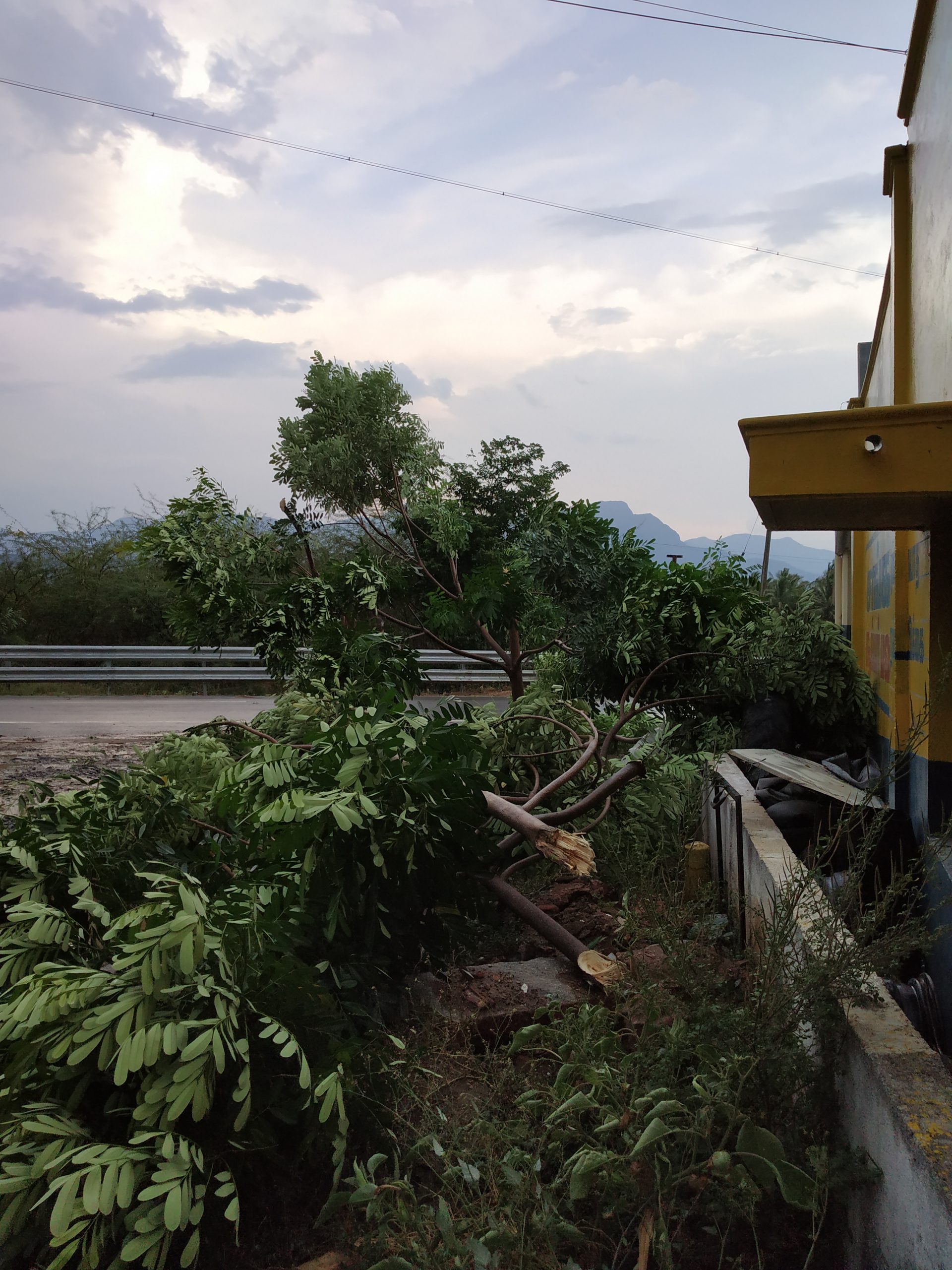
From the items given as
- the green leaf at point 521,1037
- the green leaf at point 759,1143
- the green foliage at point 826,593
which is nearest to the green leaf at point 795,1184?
the green leaf at point 759,1143

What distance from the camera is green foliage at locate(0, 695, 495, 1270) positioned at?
1987 millimetres

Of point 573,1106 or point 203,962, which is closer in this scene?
point 573,1106

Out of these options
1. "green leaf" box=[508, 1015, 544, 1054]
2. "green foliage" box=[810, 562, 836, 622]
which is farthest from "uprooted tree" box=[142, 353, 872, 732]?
"green foliage" box=[810, 562, 836, 622]

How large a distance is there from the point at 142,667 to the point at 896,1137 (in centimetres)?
1652

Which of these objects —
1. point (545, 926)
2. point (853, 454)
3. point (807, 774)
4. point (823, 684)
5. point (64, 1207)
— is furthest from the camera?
point (823, 684)

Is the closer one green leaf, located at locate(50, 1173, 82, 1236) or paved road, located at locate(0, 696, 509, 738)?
green leaf, located at locate(50, 1173, 82, 1236)

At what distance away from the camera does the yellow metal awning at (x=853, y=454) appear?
2.61m

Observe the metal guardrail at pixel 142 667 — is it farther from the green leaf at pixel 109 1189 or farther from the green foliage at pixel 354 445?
the green leaf at pixel 109 1189

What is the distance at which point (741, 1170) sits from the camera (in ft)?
6.08

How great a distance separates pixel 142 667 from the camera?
1664cm

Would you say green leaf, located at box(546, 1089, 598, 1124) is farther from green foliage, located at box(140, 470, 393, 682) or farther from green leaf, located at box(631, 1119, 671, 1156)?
green foliage, located at box(140, 470, 393, 682)

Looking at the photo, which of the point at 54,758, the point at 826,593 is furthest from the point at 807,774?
the point at 826,593

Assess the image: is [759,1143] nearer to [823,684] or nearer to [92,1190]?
[92,1190]

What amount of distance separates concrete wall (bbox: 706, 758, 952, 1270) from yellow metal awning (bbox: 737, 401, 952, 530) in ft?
3.99
